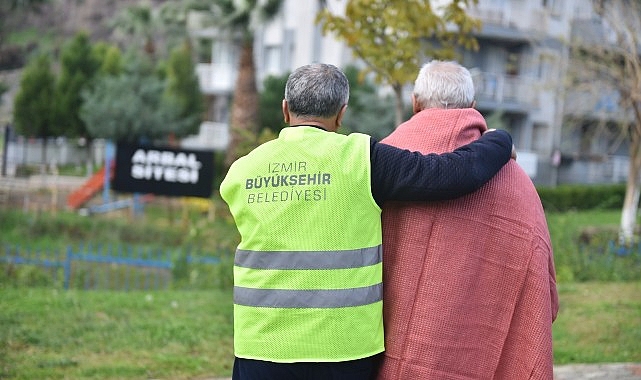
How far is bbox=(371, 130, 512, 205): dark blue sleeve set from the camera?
10.9ft

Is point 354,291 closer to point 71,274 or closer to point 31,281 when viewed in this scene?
point 31,281

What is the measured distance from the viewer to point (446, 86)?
367 centimetres

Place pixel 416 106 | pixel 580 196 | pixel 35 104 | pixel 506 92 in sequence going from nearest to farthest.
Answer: pixel 416 106, pixel 580 196, pixel 35 104, pixel 506 92

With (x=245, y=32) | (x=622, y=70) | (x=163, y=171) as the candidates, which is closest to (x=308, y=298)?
(x=163, y=171)

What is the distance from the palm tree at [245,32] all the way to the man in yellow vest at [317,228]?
2415cm

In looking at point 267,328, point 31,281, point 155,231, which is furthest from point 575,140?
point 267,328

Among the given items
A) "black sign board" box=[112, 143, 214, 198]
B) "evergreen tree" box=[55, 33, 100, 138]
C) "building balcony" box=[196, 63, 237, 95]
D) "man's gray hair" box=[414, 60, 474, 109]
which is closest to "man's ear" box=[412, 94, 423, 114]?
"man's gray hair" box=[414, 60, 474, 109]

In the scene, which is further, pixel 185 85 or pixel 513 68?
pixel 185 85

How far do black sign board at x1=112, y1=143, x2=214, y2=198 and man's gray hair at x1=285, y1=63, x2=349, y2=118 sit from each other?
54.3 feet

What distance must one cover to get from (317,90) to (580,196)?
3269cm

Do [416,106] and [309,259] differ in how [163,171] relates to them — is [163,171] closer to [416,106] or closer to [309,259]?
[416,106]

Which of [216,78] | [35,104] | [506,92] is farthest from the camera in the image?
[216,78]

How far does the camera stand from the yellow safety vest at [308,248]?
10.8 ft

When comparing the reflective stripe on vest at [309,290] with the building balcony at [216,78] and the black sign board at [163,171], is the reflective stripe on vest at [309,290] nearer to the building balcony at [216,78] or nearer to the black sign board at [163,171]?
the black sign board at [163,171]
